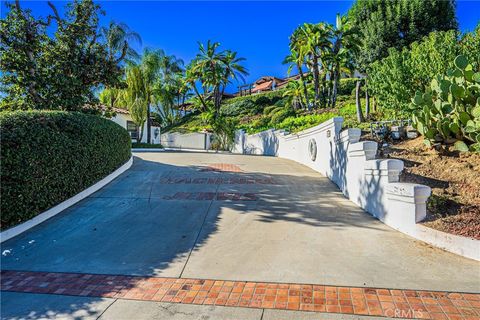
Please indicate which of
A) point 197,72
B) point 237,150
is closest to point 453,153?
point 237,150

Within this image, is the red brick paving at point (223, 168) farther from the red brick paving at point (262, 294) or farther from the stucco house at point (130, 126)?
the stucco house at point (130, 126)

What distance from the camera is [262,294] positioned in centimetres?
366

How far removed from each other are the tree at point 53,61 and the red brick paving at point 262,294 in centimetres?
759

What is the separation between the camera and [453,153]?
682cm

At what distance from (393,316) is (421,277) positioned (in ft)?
3.40

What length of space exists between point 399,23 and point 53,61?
14.3 m

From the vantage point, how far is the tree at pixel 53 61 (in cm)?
977

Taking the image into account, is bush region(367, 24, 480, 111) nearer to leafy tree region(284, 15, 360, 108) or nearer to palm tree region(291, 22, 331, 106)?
leafy tree region(284, 15, 360, 108)

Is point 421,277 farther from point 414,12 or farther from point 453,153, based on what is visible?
point 414,12

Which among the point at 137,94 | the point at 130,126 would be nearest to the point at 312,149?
the point at 137,94

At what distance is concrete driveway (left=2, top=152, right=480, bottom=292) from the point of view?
4133 mm

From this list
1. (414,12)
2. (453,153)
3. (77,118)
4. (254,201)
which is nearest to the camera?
(453,153)

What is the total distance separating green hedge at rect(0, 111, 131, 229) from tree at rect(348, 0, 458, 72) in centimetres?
1260

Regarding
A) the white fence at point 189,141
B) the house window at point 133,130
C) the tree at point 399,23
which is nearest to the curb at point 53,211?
the tree at point 399,23
